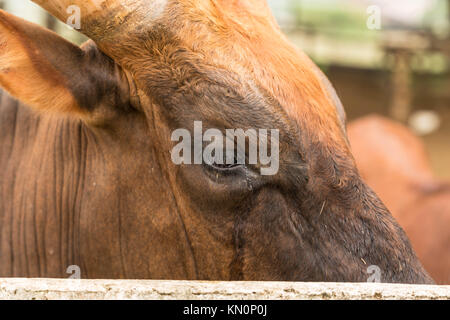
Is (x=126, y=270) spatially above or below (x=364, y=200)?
below

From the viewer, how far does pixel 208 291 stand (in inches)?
72.4

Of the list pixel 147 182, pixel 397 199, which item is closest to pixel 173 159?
pixel 147 182

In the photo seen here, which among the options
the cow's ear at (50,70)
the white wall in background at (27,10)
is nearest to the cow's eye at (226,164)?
the cow's ear at (50,70)

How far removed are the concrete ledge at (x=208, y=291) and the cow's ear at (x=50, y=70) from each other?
0.92 m

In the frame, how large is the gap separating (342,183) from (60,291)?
44.4 inches

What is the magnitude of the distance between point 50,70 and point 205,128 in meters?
0.70

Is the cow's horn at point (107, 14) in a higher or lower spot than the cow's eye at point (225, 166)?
higher

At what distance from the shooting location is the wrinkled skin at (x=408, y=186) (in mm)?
5762

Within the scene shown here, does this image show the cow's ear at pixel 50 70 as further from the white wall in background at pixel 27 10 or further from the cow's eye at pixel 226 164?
the white wall in background at pixel 27 10

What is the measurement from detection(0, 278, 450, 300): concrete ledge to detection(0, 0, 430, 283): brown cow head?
1.53ft

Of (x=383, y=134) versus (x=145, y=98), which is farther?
(x=383, y=134)

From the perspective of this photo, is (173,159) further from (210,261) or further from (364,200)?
(364,200)

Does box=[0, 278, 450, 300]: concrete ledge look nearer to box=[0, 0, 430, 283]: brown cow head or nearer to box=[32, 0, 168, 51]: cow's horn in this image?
box=[0, 0, 430, 283]: brown cow head

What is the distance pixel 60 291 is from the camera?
179cm
